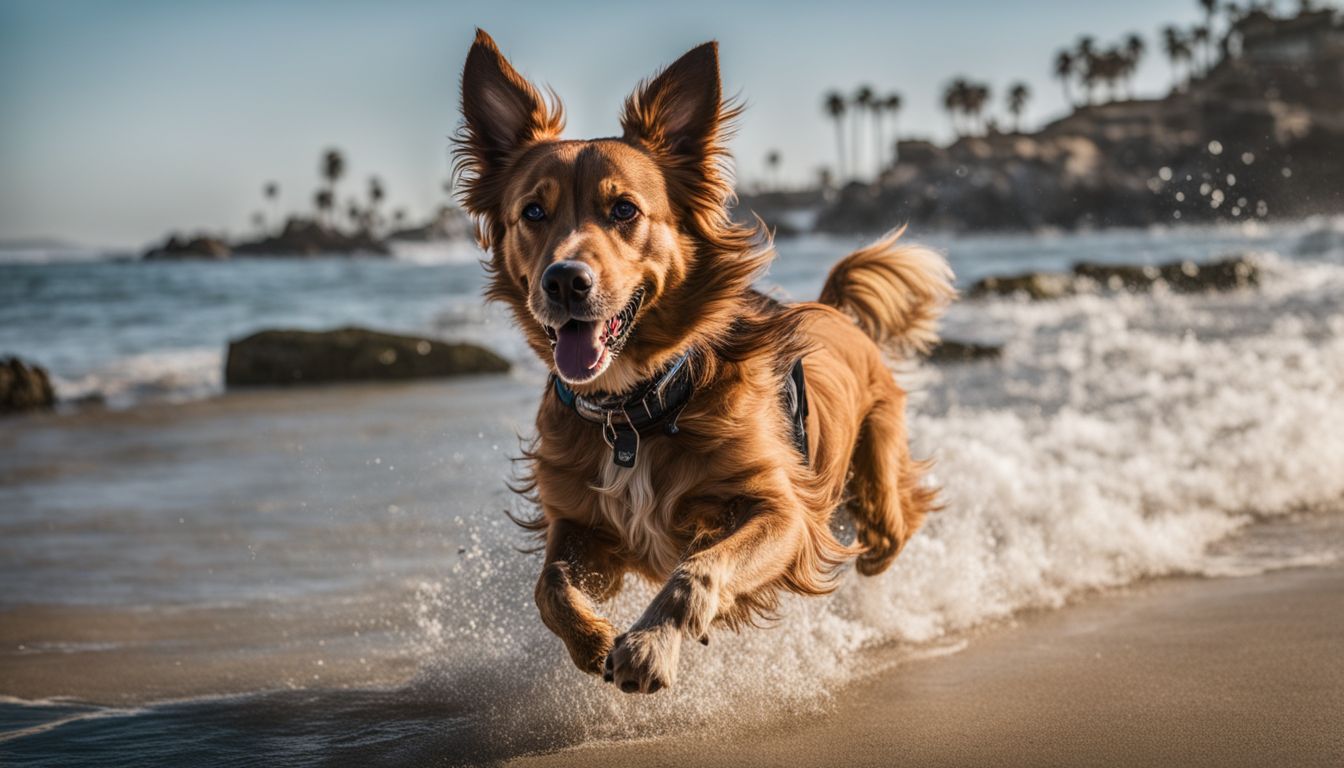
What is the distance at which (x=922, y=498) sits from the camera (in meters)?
5.96

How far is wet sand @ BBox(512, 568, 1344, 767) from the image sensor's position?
3783mm

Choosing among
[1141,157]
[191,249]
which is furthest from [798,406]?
[191,249]

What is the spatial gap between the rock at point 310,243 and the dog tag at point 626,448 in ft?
402

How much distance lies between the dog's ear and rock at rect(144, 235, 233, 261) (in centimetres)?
12388

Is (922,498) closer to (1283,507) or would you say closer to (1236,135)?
(1283,507)

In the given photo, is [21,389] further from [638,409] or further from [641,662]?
[641,662]

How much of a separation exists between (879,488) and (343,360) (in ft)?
34.8

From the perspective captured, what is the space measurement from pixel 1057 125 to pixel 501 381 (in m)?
103

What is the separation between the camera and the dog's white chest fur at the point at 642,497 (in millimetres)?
4258

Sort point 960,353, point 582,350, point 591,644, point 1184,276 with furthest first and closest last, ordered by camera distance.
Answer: point 1184,276, point 960,353, point 582,350, point 591,644

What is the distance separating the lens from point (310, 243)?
129 m

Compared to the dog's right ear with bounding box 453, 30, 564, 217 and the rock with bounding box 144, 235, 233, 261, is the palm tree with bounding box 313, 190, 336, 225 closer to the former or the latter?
the rock with bounding box 144, 235, 233, 261

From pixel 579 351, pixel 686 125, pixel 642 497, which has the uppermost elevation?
pixel 686 125

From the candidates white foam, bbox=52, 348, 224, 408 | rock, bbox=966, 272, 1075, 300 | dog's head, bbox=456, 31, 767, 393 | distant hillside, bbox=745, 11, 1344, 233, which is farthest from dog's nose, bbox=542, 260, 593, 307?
distant hillside, bbox=745, 11, 1344, 233
